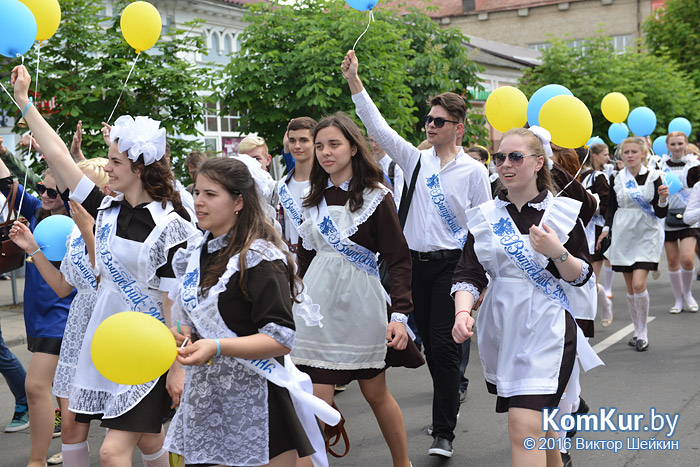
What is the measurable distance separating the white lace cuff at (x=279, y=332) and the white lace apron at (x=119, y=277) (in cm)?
94

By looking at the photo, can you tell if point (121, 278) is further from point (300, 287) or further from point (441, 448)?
point (441, 448)

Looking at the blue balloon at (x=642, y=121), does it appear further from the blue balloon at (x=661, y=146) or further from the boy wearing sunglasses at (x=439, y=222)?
the blue balloon at (x=661, y=146)

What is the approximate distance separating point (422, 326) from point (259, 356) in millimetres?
2446

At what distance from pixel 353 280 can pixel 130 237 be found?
123 centimetres

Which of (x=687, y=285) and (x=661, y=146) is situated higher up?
(x=661, y=146)

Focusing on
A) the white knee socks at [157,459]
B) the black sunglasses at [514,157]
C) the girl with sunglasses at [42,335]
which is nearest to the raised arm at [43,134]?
the girl with sunglasses at [42,335]

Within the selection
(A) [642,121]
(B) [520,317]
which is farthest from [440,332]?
(A) [642,121]

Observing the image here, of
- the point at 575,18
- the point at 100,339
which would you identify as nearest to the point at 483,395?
the point at 100,339

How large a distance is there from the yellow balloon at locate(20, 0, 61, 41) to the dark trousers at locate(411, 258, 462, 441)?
8.95 feet

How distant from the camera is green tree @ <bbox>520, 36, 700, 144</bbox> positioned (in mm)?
27859

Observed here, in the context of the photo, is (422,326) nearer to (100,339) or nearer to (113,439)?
(113,439)

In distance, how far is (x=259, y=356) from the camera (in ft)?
10.2

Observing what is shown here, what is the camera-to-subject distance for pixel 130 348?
2662 mm

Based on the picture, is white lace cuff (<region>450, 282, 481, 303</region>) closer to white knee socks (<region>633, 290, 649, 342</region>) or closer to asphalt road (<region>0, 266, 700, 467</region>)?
asphalt road (<region>0, 266, 700, 467</region>)
